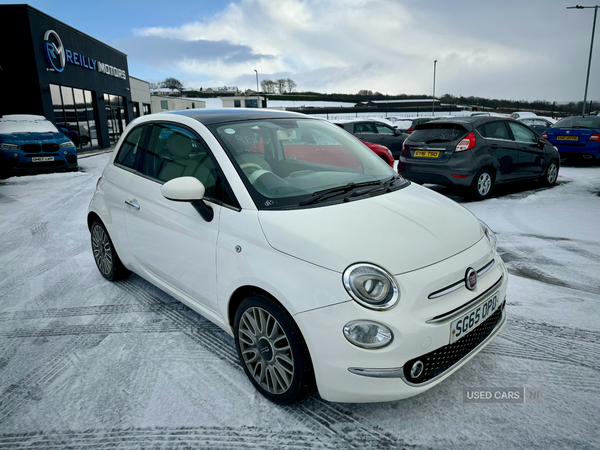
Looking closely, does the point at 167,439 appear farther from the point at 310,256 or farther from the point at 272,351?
the point at 310,256

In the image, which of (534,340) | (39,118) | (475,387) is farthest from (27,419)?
(39,118)

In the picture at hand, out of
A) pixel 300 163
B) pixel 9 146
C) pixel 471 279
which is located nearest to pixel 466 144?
pixel 300 163

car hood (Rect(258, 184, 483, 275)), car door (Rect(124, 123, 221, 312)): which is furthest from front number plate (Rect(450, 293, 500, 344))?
car door (Rect(124, 123, 221, 312))

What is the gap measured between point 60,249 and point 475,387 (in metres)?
5.10

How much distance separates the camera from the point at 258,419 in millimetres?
2289

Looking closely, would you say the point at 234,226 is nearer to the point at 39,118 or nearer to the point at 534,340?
the point at 534,340

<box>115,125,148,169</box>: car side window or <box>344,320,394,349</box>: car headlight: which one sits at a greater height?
<box>115,125,148,169</box>: car side window

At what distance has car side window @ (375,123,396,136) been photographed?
13632mm

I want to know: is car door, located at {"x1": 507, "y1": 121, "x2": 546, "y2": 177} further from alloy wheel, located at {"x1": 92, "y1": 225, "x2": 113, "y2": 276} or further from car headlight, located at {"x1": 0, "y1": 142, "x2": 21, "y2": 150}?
car headlight, located at {"x1": 0, "y1": 142, "x2": 21, "y2": 150}

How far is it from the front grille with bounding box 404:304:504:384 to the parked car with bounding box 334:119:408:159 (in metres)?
11.5

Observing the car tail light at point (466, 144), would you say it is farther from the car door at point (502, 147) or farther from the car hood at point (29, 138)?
the car hood at point (29, 138)

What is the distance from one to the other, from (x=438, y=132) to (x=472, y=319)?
19.9ft

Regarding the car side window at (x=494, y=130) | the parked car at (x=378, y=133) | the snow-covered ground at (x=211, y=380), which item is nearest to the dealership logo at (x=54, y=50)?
the parked car at (x=378, y=133)

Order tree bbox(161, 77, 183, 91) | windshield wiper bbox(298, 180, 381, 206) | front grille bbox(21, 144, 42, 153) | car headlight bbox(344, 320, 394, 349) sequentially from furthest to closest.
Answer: tree bbox(161, 77, 183, 91) < front grille bbox(21, 144, 42, 153) < windshield wiper bbox(298, 180, 381, 206) < car headlight bbox(344, 320, 394, 349)
